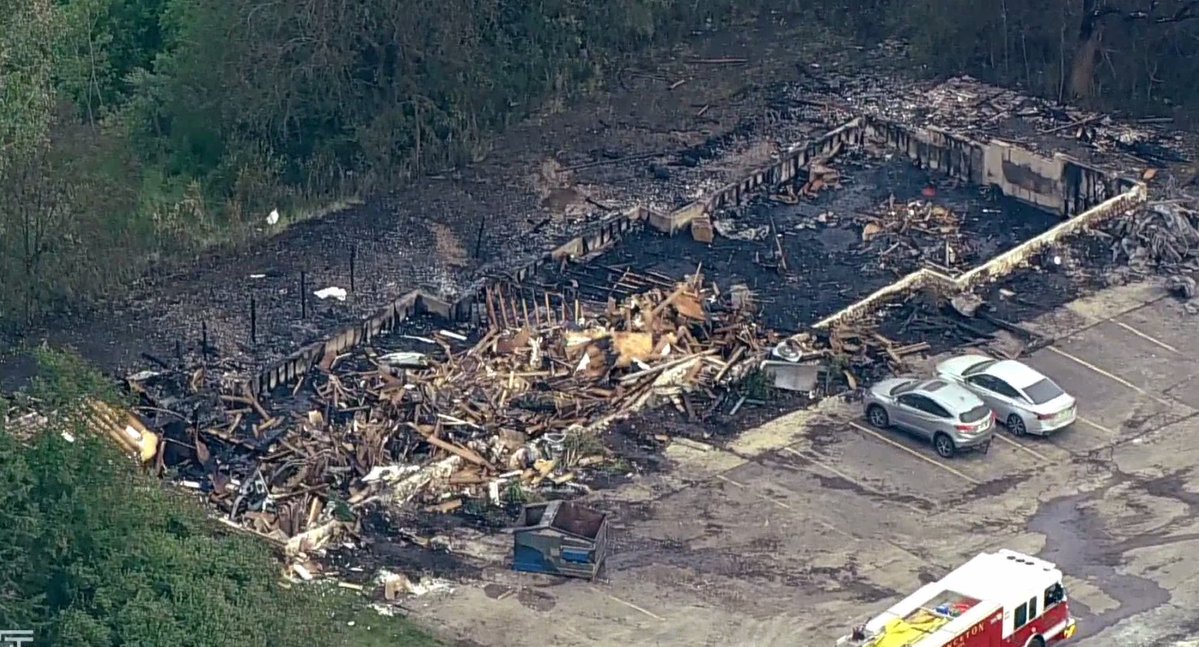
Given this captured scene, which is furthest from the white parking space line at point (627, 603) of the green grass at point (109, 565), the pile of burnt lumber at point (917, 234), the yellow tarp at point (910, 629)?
the pile of burnt lumber at point (917, 234)

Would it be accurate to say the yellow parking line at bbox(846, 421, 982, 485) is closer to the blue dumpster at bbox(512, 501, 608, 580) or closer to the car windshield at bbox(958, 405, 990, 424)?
the car windshield at bbox(958, 405, 990, 424)

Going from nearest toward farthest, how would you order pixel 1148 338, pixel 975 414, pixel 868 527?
pixel 868 527 < pixel 975 414 < pixel 1148 338

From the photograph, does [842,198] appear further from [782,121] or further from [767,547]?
[767,547]

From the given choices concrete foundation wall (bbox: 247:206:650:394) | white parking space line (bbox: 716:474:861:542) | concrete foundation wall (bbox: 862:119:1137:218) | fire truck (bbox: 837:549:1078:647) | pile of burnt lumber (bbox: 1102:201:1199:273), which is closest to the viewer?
fire truck (bbox: 837:549:1078:647)

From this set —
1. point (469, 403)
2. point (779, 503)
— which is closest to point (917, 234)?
point (779, 503)

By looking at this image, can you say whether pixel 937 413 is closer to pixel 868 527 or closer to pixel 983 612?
pixel 868 527

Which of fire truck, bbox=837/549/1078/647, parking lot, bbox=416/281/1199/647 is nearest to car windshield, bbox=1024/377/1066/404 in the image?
parking lot, bbox=416/281/1199/647

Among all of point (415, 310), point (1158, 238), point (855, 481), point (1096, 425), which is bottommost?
point (1096, 425)
